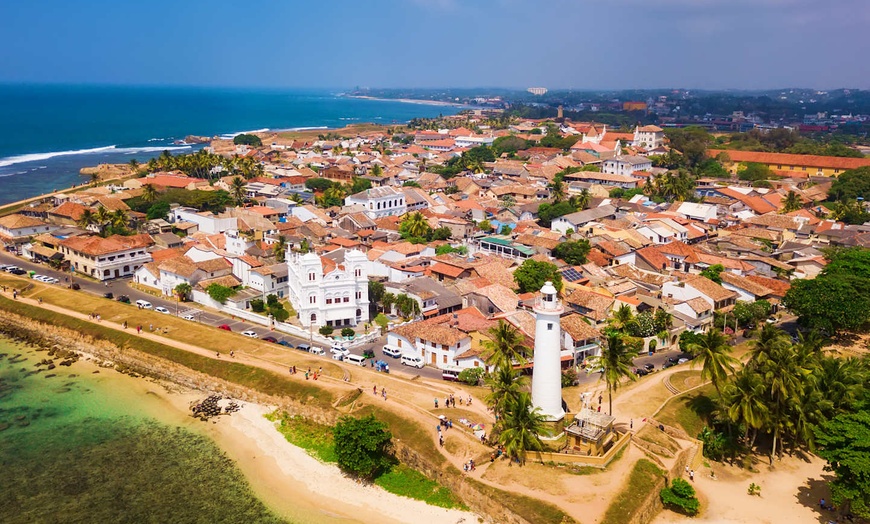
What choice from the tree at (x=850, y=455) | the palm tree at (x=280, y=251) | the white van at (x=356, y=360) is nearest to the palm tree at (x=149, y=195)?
the palm tree at (x=280, y=251)

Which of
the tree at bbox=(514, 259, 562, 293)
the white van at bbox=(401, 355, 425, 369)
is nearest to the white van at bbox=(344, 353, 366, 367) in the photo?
the white van at bbox=(401, 355, 425, 369)

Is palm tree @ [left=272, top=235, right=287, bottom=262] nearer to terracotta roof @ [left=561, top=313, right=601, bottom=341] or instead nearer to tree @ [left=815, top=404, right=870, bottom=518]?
terracotta roof @ [left=561, top=313, right=601, bottom=341]

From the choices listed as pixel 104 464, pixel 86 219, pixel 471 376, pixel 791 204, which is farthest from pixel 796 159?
pixel 104 464

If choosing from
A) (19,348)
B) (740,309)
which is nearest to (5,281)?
(19,348)

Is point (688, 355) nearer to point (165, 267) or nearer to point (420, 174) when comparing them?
point (165, 267)

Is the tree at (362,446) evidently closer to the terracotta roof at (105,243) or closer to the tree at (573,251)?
the tree at (573,251)

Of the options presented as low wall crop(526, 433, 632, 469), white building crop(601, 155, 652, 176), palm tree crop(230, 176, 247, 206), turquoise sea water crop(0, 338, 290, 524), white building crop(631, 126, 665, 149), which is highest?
white building crop(631, 126, 665, 149)
